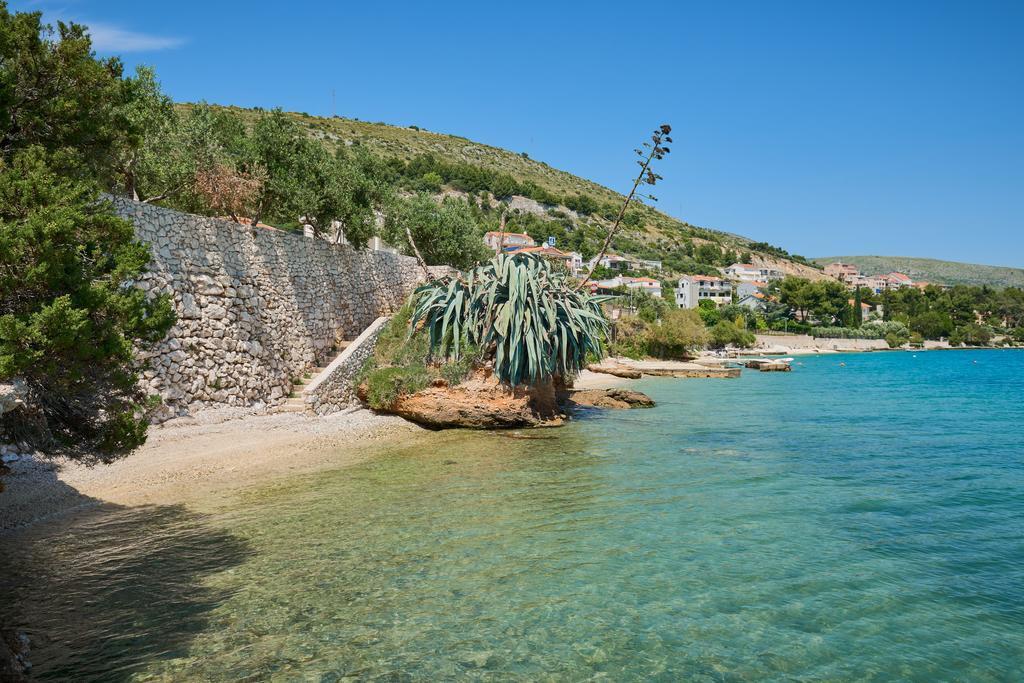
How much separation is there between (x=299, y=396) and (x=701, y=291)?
11815 centimetres

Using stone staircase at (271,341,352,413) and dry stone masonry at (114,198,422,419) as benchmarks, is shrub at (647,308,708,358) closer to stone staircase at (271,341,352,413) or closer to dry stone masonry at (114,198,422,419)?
dry stone masonry at (114,198,422,419)

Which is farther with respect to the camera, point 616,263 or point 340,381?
point 616,263

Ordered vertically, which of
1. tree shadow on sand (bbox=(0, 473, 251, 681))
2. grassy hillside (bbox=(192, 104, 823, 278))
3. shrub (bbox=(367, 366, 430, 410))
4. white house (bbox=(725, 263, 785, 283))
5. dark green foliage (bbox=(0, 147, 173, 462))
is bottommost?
tree shadow on sand (bbox=(0, 473, 251, 681))

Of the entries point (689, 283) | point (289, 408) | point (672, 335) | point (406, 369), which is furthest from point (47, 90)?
point (689, 283)

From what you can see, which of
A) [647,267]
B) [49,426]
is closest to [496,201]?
[647,267]

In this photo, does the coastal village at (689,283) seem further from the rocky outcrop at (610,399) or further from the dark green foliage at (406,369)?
the dark green foliage at (406,369)

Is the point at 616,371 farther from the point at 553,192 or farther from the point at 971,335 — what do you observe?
the point at 971,335

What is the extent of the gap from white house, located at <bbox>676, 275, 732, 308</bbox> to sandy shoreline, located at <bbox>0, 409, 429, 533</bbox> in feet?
332

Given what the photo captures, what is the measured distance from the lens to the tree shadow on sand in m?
5.61

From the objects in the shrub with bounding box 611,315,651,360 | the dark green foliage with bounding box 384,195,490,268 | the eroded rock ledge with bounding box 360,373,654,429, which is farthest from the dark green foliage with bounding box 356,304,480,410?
the shrub with bounding box 611,315,651,360

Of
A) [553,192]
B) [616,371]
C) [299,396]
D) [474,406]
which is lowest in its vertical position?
[616,371]

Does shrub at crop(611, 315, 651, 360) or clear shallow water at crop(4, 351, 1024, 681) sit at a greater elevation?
shrub at crop(611, 315, 651, 360)

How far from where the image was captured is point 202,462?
41.0 ft

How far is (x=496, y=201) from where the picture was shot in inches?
4505
